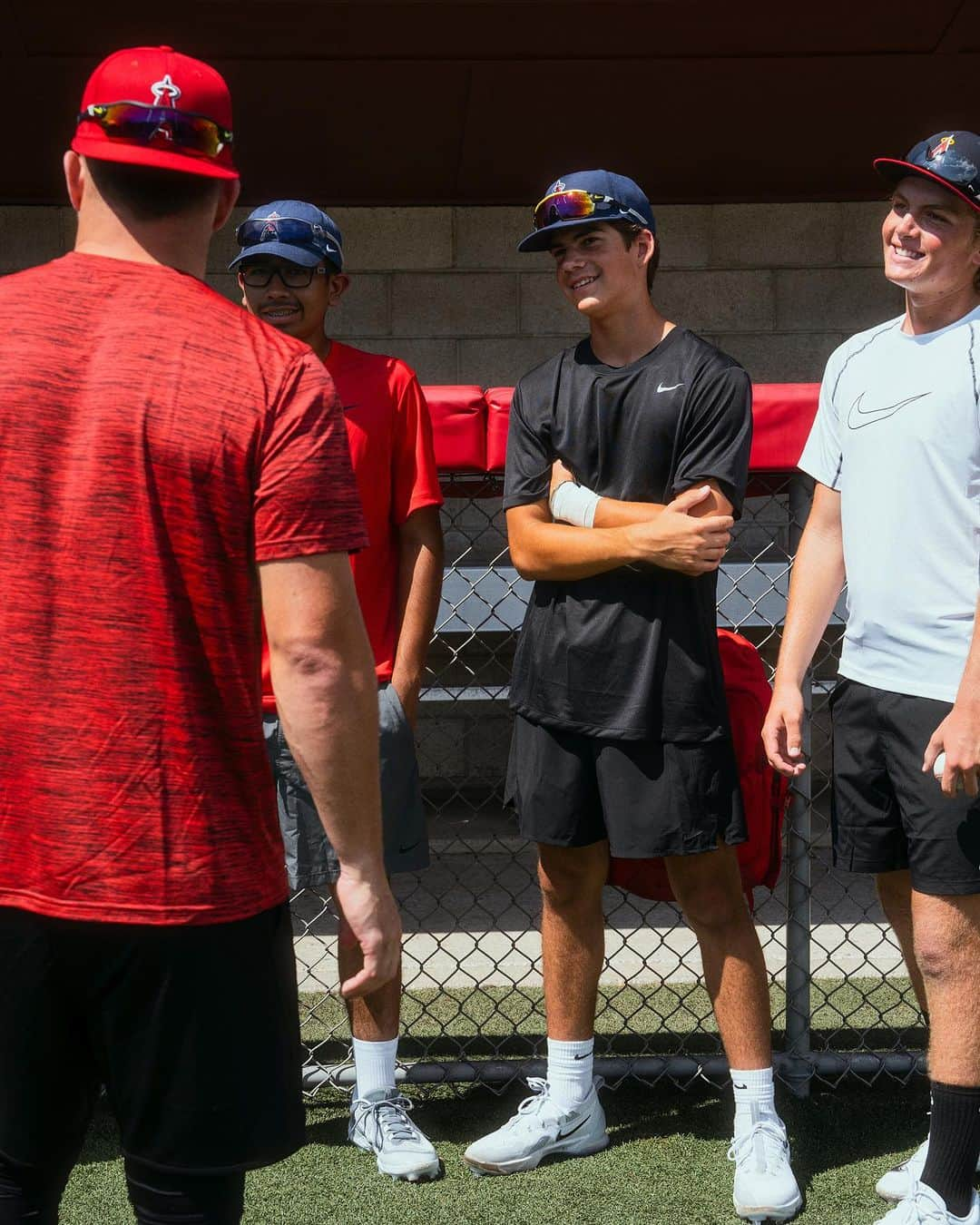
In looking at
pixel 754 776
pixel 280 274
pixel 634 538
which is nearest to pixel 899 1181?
pixel 754 776

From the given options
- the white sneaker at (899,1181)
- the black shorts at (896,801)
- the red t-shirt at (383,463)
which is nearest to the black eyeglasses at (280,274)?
the red t-shirt at (383,463)

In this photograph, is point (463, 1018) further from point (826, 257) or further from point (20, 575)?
point (826, 257)

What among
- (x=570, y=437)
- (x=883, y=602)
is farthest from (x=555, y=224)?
(x=883, y=602)

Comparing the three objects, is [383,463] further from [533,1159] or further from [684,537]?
[533,1159]

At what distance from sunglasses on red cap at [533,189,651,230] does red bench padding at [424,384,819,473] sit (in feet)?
1.23

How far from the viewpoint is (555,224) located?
294cm

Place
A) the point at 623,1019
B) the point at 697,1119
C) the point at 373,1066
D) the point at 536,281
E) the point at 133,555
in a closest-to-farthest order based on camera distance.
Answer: the point at 133,555 < the point at 373,1066 < the point at 697,1119 < the point at 623,1019 < the point at 536,281

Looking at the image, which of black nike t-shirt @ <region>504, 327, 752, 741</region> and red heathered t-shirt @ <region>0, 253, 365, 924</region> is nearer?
red heathered t-shirt @ <region>0, 253, 365, 924</region>

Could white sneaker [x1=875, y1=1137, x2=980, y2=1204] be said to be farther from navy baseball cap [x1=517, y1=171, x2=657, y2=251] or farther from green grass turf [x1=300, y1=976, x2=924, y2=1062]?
navy baseball cap [x1=517, y1=171, x2=657, y2=251]

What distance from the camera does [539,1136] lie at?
296 cm

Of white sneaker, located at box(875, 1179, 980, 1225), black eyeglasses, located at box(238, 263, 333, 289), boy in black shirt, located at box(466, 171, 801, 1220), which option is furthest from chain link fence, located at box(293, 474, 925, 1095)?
white sneaker, located at box(875, 1179, 980, 1225)

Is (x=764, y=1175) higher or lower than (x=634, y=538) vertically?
lower

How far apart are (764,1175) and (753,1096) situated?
0.16 metres

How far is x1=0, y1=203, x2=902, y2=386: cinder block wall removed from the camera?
6.52 metres
